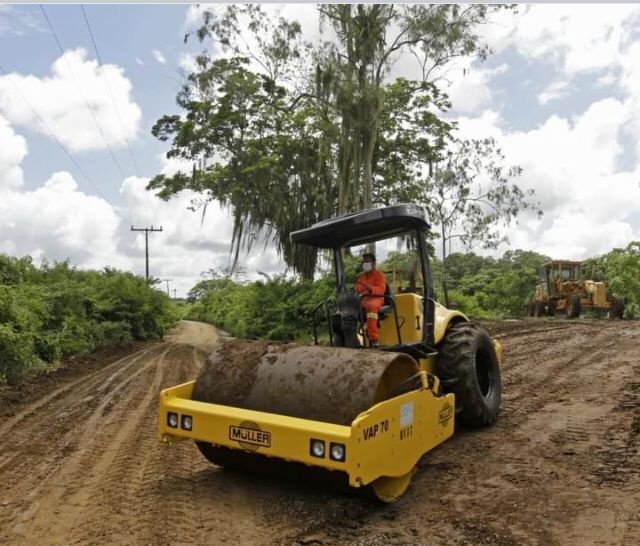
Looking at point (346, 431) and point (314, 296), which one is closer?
point (346, 431)

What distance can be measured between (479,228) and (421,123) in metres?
10.7

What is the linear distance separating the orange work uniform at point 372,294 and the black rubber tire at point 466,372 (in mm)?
771

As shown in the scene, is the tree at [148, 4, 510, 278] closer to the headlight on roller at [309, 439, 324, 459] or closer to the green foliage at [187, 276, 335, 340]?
the green foliage at [187, 276, 335, 340]

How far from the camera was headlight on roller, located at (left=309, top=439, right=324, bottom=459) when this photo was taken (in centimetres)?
409

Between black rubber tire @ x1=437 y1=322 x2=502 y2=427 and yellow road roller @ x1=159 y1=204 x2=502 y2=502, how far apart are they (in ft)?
0.04

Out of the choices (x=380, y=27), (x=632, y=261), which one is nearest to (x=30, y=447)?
(x=380, y=27)

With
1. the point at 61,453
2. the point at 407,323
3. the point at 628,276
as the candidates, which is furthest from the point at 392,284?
the point at 628,276

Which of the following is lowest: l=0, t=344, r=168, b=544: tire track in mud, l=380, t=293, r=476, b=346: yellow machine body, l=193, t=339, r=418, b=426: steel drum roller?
l=0, t=344, r=168, b=544: tire track in mud

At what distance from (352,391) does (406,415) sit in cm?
44

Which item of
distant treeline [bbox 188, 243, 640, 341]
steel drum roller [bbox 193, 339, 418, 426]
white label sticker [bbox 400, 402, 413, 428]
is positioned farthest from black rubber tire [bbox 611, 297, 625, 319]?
white label sticker [bbox 400, 402, 413, 428]

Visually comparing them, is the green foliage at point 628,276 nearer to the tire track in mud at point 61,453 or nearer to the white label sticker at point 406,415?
the tire track in mud at point 61,453

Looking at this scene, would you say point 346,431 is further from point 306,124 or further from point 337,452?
point 306,124

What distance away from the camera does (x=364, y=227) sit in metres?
6.01

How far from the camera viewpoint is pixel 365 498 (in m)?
4.57
